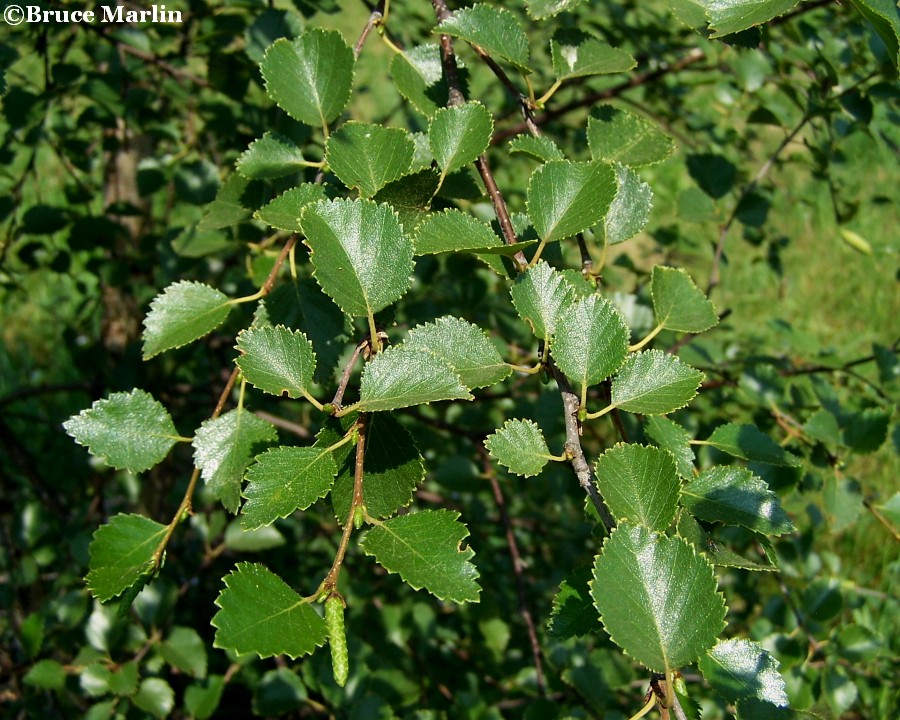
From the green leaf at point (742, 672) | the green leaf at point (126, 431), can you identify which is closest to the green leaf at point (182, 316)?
the green leaf at point (126, 431)

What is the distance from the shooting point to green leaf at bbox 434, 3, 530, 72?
0.74 meters

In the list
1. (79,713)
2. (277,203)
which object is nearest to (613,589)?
(277,203)

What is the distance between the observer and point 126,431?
76 centimetres

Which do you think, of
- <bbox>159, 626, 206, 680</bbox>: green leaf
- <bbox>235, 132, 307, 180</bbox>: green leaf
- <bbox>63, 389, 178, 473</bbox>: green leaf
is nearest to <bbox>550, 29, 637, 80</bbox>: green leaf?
<bbox>235, 132, 307, 180</bbox>: green leaf

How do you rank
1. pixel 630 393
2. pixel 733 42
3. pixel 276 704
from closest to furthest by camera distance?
1. pixel 630 393
2. pixel 733 42
3. pixel 276 704

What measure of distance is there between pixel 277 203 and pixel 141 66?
3.24 ft

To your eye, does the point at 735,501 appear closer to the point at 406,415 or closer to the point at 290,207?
the point at 290,207

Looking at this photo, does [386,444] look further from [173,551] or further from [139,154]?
[139,154]

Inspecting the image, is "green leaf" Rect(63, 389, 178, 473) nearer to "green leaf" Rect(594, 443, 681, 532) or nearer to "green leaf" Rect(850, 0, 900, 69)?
"green leaf" Rect(594, 443, 681, 532)

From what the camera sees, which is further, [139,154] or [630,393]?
[139,154]

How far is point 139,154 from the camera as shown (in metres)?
1.76

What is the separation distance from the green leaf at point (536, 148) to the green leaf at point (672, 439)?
24 cm

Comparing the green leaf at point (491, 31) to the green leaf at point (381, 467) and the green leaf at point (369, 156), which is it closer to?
the green leaf at point (369, 156)

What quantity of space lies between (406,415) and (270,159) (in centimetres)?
66
